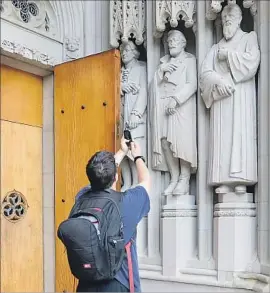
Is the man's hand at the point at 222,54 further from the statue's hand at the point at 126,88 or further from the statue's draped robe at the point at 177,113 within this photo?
the statue's hand at the point at 126,88

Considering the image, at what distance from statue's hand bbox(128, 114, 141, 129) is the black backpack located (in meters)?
1.59

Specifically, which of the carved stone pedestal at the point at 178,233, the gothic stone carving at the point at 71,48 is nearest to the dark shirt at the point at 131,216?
the carved stone pedestal at the point at 178,233

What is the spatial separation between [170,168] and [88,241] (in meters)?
1.61

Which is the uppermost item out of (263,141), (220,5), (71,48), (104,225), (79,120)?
(220,5)

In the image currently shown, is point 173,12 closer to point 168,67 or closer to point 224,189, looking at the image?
point 168,67

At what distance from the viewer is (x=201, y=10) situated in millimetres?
2994

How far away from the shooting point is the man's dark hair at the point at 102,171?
1.61 m

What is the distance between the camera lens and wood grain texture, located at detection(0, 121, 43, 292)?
303cm

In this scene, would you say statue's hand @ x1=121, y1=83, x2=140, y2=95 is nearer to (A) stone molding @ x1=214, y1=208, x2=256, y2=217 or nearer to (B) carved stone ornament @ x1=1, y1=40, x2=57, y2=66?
(B) carved stone ornament @ x1=1, y1=40, x2=57, y2=66

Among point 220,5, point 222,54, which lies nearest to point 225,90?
point 222,54

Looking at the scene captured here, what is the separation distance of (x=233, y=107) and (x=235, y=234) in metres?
0.72

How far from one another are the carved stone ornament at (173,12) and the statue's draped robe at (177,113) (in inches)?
8.0

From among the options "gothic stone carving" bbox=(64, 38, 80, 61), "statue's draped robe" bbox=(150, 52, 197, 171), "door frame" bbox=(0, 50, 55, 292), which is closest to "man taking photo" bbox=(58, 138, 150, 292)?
"statue's draped robe" bbox=(150, 52, 197, 171)

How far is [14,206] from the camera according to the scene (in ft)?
10.1
